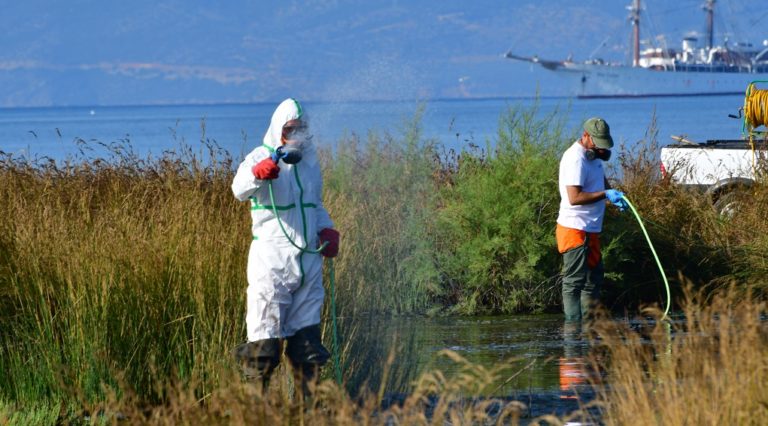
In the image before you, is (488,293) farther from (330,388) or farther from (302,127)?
(330,388)

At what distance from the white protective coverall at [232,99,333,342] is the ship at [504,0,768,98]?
161 m

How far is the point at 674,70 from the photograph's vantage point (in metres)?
176

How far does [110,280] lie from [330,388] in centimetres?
294

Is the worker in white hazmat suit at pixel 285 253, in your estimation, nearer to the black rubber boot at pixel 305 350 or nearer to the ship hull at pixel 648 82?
the black rubber boot at pixel 305 350

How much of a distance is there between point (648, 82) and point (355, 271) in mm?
174418

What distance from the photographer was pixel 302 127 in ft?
24.2

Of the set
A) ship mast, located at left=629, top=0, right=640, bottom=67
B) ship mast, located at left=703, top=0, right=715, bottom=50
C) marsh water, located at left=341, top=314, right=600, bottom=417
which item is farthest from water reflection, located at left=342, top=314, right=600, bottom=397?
ship mast, located at left=629, top=0, right=640, bottom=67

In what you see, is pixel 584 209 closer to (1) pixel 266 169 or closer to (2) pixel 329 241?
(2) pixel 329 241

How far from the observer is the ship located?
172 meters

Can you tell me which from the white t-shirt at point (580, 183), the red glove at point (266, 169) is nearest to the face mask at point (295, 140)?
the red glove at point (266, 169)

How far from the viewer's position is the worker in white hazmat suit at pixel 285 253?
23.5 feet

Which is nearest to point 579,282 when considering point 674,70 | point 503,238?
point 503,238

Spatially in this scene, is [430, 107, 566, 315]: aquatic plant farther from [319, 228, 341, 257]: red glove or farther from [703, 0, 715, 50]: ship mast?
[703, 0, 715, 50]: ship mast

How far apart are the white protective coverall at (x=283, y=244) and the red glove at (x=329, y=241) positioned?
0.14 feet
